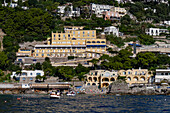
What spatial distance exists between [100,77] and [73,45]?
76.0ft

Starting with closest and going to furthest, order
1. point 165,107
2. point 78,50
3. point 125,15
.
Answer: point 165,107 → point 78,50 → point 125,15

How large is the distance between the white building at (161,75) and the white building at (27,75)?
31396 mm

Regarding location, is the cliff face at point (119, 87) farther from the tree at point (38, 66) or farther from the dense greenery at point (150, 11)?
the dense greenery at point (150, 11)

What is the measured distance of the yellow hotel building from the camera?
12930cm

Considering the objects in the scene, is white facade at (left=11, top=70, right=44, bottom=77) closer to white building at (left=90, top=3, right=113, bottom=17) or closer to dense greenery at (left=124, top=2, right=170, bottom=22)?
white building at (left=90, top=3, right=113, bottom=17)

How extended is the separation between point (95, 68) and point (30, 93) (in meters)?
22.9

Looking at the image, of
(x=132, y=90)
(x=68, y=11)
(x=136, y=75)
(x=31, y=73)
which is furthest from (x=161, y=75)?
(x=68, y=11)

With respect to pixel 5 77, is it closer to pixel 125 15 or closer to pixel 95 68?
pixel 95 68

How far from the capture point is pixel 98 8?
167750 millimetres

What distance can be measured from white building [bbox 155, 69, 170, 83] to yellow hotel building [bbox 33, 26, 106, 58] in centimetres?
2313

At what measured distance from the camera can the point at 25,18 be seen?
143m

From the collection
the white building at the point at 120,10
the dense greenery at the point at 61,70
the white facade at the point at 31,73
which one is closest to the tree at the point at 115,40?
the dense greenery at the point at 61,70

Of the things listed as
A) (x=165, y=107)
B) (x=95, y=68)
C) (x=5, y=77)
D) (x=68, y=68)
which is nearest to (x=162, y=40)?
(x=95, y=68)

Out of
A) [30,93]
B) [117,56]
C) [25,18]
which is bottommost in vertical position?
[30,93]
